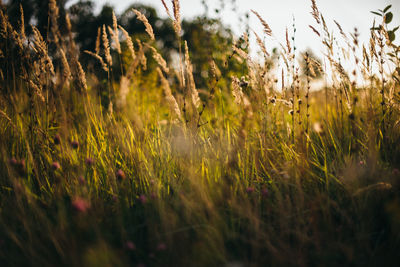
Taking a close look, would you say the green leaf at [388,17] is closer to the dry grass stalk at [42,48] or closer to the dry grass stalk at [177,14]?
the dry grass stalk at [177,14]

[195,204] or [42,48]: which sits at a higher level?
[42,48]

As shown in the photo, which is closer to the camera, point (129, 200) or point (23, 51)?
point (129, 200)

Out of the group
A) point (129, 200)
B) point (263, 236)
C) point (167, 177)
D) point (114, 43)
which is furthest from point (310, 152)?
point (114, 43)

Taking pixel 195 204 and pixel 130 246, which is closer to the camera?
pixel 130 246

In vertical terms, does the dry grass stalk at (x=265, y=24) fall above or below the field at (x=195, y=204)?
above

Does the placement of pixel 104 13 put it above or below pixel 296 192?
above

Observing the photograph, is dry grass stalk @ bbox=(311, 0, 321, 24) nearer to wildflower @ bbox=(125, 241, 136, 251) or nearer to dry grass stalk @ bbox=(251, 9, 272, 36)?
dry grass stalk @ bbox=(251, 9, 272, 36)

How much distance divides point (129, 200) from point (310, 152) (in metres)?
1.32

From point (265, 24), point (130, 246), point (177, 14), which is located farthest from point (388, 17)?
point (130, 246)

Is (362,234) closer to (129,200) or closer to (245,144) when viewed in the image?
(245,144)

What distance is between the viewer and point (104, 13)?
1759cm

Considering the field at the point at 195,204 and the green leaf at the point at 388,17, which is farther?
the green leaf at the point at 388,17

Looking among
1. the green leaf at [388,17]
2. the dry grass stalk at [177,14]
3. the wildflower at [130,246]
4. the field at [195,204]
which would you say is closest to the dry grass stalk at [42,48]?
the field at [195,204]

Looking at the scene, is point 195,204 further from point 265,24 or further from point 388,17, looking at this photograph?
point 388,17
